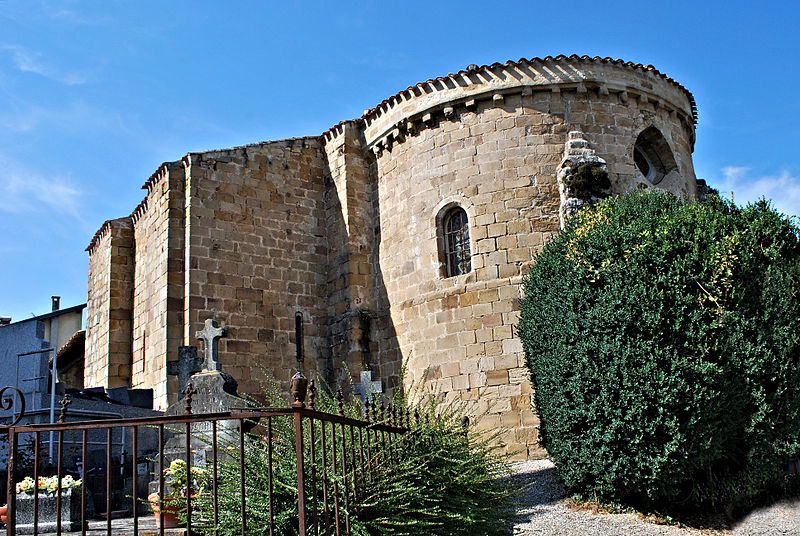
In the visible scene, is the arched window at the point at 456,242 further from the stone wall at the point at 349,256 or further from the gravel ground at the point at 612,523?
the gravel ground at the point at 612,523

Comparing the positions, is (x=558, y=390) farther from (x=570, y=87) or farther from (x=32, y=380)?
(x=32, y=380)

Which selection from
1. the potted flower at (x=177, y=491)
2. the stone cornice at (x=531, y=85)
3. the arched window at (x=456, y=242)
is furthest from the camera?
the arched window at (x=456, y=242)

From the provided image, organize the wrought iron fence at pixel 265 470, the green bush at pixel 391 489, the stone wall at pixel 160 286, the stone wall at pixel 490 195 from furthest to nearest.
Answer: the stone wall at pixel 160 286, the stone wall at pixel 490 195, the green bush at pixel 391 489, the wrought iron fence at pixel 265 470

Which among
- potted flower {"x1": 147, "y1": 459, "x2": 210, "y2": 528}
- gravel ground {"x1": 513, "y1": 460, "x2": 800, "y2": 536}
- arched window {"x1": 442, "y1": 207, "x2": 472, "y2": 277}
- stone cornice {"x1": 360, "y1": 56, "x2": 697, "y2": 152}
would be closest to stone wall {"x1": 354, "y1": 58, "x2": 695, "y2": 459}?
stone cornice {"x1": 360, "y1": 56, "x2": 697, "y2": 152}

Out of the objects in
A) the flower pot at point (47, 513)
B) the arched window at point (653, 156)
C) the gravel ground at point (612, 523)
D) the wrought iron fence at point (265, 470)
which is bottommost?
the gravel ground at point (612, 523)

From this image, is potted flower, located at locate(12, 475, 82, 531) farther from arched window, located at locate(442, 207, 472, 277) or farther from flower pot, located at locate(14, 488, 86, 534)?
arched window, located at locate(442, 207, 472, 277)

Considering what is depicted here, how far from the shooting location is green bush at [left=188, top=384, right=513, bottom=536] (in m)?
5.12

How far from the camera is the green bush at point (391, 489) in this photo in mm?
5117

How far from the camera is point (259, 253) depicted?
14.4m

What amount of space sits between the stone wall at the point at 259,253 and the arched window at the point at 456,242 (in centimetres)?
321

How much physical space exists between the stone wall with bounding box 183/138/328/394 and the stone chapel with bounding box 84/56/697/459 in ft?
0.10

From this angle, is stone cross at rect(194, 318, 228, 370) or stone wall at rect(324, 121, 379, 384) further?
stone wall at rect(324, 121, 379, 384)

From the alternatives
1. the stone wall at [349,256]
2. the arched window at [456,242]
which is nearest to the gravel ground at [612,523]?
the arched window at [456,242]

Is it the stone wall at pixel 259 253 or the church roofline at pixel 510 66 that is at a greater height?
the church roofline at pixel 510 66
